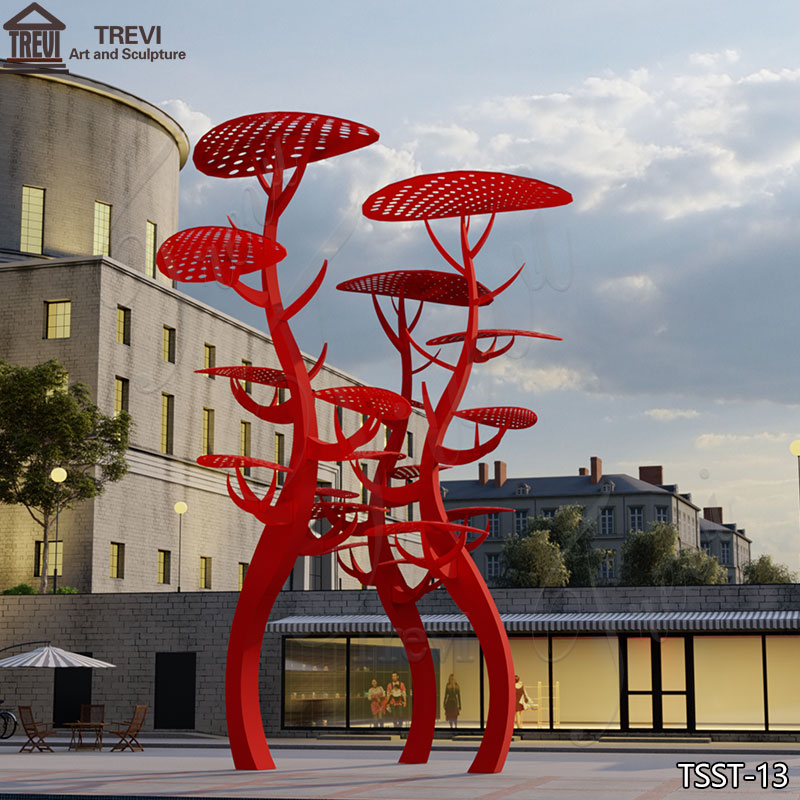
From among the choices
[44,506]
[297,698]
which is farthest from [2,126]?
[297,698]

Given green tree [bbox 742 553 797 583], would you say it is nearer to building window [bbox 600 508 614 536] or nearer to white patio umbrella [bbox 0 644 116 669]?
building window [bbox 600 508 614 536]

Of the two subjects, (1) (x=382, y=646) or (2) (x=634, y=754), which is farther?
(1) (x=382, y=646)

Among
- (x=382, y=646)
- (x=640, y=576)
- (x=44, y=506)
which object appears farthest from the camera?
(x=640, y=576)

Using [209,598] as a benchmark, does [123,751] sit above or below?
below

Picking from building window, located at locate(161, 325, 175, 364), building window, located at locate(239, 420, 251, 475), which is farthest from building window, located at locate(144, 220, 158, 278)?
building window, located at locate(161, 325, 175, 364)

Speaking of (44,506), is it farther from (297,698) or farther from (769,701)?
(769,701)

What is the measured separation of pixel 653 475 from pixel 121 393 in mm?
75244

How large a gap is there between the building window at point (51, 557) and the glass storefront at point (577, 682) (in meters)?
12.3

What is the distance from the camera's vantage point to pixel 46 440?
39406 millimetres

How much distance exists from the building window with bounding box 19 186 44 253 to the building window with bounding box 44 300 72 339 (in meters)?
6.48

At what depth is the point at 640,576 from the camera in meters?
82.8

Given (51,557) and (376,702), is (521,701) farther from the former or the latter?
(51,557)

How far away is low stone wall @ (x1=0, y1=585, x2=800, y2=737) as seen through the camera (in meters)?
31.7

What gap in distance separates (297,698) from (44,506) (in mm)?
11693
